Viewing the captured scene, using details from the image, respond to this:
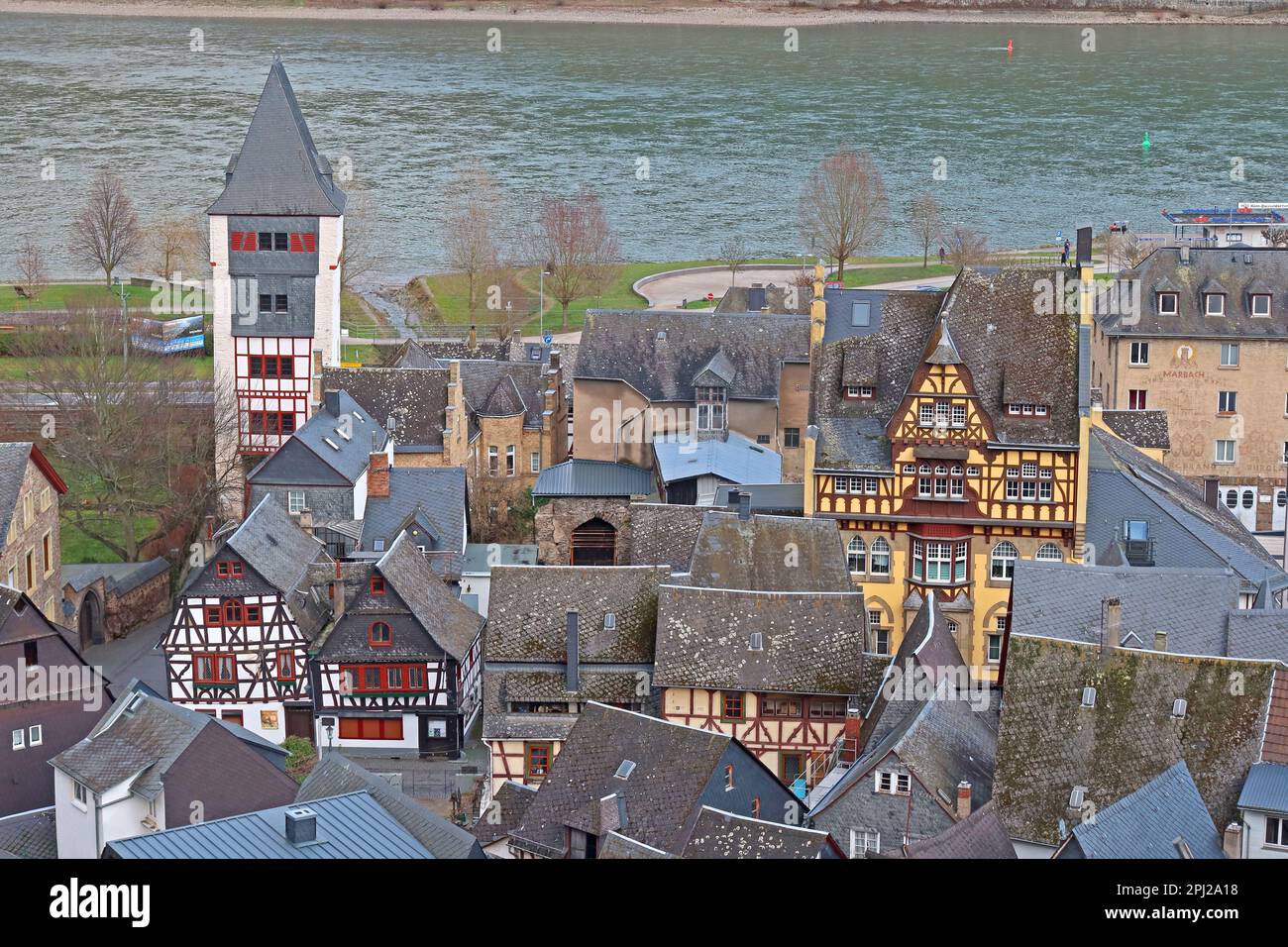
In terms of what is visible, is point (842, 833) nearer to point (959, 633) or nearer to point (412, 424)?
point (959, 633)

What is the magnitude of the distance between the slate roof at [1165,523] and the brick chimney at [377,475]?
2023cm

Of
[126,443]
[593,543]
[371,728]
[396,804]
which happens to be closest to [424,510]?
[593,543]

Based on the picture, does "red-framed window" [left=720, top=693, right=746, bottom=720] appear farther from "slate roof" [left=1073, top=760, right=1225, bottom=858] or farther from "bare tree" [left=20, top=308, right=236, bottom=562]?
"bare tree" [left=20, top=308, right=236, bottom=562]

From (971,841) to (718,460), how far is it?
25395 mm

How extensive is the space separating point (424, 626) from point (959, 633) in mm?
12764

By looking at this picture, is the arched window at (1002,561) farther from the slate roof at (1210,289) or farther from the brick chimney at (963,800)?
the slate roof at (1210,289)

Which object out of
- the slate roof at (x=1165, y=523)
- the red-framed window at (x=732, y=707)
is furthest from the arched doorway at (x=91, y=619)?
the slate roof at (x=1165, y=523)

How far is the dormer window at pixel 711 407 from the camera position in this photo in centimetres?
6106

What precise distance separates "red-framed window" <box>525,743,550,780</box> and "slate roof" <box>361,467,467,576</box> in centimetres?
1241

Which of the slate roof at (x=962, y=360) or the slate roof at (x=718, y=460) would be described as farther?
the slate roof at (x=718, y=460)

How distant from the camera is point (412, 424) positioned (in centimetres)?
6384

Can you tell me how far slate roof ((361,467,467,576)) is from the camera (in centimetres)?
5688

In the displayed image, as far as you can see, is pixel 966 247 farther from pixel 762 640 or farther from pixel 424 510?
pixel 762 640
